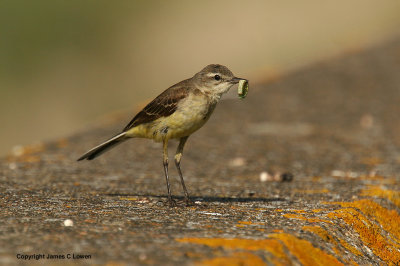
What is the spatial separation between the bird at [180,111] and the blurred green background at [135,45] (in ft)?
22.6

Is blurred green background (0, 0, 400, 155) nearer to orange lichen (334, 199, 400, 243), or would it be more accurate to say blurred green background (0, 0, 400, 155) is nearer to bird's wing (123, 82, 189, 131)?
bird's wing (123, 82, 189, 131)

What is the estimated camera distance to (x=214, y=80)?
7188mm

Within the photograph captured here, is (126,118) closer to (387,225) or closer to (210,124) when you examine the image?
(210,124)

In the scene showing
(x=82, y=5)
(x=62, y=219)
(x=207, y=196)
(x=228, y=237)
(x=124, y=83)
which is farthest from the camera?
(x=82, y=5)

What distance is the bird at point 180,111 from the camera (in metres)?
6.74

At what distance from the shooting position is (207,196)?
6.81 meters

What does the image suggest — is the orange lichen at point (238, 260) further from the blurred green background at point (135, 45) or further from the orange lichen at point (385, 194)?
the blurred green background at point (135, 45)

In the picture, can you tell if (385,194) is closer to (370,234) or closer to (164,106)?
(370,234)

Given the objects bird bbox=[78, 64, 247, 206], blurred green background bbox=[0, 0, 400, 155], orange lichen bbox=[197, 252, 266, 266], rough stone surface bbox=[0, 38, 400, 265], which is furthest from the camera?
blurred green background bbox=[0, 0, 400, 155]

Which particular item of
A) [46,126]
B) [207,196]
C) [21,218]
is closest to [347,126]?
[207,196]

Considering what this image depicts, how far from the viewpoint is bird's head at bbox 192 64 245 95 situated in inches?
277

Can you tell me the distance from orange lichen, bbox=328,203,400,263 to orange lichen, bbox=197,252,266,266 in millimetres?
1626

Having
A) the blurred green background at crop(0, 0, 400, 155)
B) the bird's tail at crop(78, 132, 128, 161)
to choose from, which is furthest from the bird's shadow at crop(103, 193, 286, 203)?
the blurred green background at crop(0, 0, 400, 155)

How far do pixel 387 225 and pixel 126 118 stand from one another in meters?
6.06
